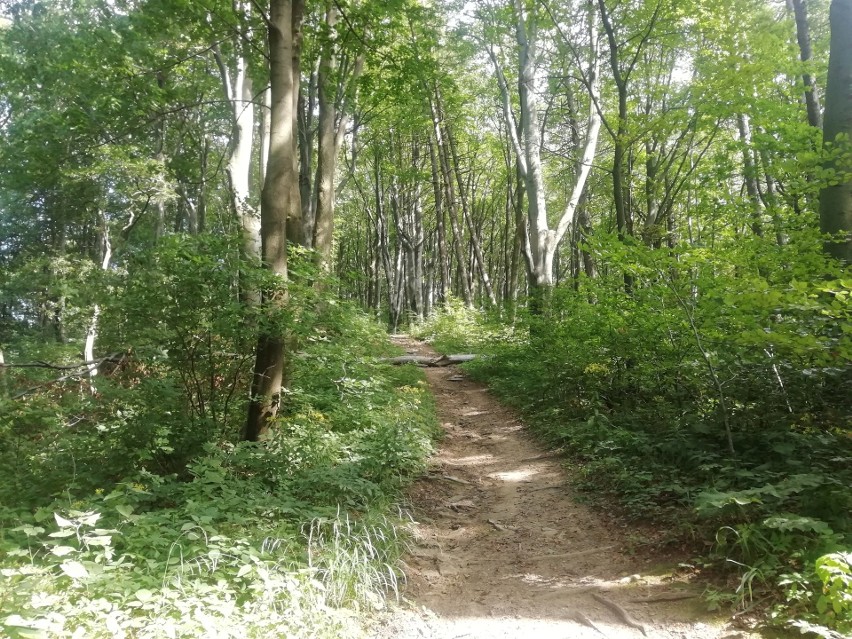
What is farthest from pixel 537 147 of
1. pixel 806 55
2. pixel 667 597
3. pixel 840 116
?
pixel 667 597

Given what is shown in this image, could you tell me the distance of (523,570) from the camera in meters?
4.03

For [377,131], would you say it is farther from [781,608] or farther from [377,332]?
[781,608]

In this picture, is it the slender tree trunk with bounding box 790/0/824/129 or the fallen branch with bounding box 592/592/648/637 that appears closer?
the fallen branch with bounding box 592/592/648/637

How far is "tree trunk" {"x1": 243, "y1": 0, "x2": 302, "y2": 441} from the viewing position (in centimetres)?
586

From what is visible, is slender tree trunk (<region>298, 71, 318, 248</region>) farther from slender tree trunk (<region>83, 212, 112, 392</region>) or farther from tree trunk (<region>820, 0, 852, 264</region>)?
tree trunk (<region>820, 0, 852, 264</region>)

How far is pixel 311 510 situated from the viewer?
171 inches

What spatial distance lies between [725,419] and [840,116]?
3.26m

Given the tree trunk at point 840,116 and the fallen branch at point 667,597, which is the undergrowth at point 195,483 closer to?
the fallen branch at point 667,597

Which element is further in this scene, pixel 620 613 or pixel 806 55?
pixel 806 55

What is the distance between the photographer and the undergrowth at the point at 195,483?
2.75m

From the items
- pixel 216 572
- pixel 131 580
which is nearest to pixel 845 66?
pixel 216 572

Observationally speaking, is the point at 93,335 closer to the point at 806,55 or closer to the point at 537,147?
the point at 537,147

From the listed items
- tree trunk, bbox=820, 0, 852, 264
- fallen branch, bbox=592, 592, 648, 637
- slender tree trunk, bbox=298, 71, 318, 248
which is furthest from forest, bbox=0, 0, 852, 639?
fallen branch, bbox=592, 592, 648, 637

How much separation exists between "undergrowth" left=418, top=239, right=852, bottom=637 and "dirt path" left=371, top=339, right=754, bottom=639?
334mm
